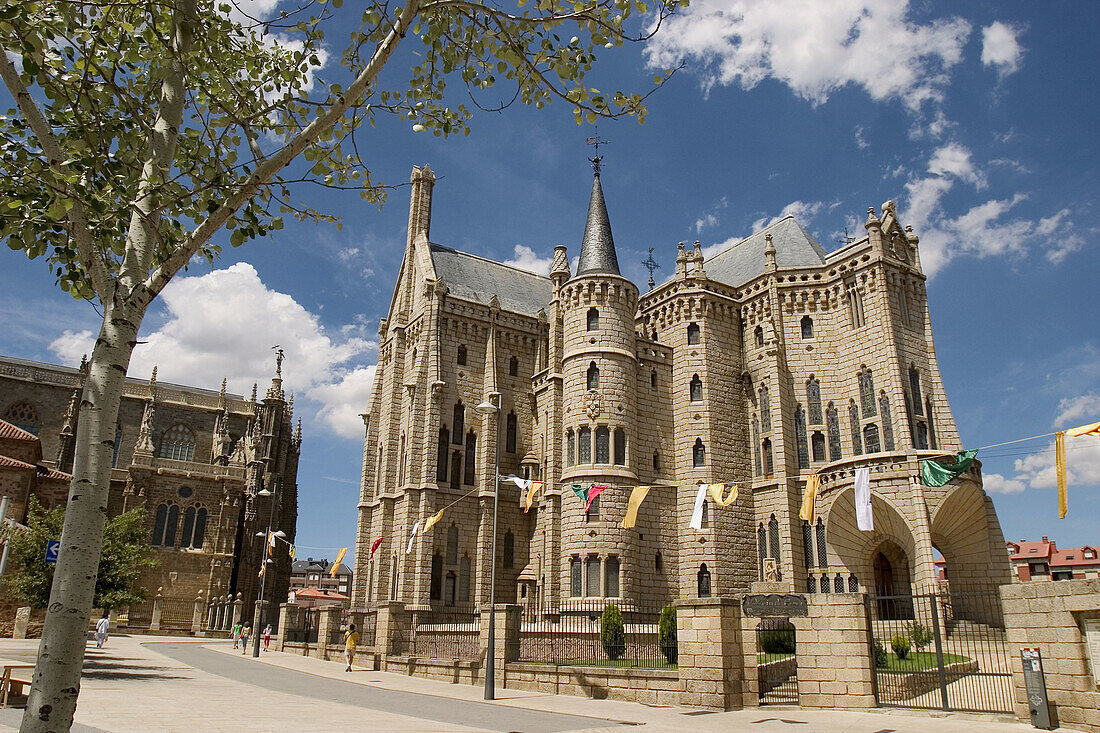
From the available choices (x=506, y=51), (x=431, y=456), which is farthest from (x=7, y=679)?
(x=431, y=456)

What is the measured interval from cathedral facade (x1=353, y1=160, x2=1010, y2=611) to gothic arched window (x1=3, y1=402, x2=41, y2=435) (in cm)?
2720

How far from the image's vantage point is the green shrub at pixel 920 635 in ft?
75.2

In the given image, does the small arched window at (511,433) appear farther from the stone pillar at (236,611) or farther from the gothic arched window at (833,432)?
the stone pillar at (236,611)

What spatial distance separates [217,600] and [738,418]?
110ft

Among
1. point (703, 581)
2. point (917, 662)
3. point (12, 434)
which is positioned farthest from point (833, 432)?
point (12, 434)

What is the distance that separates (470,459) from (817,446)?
54.6ft

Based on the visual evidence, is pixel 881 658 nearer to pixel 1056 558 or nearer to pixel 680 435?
pixel 680 435

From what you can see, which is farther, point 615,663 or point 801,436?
Answer: point 801,436

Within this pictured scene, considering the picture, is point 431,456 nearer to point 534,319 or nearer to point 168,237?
point 534,319

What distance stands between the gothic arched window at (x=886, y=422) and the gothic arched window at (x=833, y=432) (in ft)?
7.11

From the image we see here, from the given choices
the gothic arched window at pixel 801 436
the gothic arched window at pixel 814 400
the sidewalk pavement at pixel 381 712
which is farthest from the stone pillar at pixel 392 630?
the gothic arched window at pixel 814 400

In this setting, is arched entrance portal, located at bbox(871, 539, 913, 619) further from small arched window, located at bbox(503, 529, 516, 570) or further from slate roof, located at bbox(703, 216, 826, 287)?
small arched window, located at bbox(503, 529, 516, 570)

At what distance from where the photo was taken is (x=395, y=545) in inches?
1437

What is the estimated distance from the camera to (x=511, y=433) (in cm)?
3938
